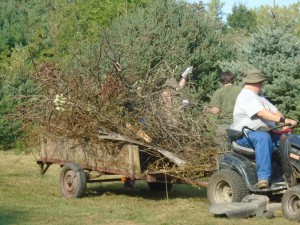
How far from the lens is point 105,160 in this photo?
11.4 metres

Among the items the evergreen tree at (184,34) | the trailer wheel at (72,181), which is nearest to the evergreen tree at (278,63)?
the evergreen tree at (184,34)

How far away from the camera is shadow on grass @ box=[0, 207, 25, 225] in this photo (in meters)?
9.41

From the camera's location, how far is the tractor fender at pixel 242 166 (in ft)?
31.9

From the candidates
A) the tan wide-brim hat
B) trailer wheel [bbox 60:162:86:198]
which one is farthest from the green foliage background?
Answer: the tan wide-brim hat

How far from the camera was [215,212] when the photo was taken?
9508 millimetres

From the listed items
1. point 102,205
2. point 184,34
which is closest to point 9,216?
point 102,205

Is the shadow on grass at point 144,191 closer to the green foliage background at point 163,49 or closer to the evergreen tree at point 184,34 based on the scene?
the green foliage background at point 163,49

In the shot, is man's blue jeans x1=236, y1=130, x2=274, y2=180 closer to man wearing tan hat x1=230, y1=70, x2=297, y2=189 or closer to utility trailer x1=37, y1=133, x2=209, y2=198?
man wearing tan hat x1=230, y1=70, x2=297, y2=189

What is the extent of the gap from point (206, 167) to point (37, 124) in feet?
10.2

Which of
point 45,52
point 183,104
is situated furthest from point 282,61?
point 45,52

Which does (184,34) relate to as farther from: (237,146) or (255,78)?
(237,146)

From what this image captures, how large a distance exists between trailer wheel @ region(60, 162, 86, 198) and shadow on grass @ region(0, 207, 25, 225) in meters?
1.49

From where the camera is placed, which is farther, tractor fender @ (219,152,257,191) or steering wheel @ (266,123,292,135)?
tractor fender @ (219,152,257,191)

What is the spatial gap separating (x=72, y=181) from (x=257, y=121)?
3.32m
